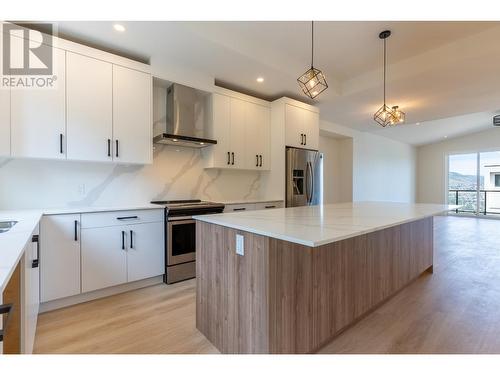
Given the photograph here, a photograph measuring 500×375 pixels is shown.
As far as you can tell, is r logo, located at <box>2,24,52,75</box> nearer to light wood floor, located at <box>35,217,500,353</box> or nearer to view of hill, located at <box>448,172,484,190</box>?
light wood floor, located at <box>35,217,500,353</box>

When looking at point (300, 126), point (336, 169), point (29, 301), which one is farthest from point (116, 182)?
point (336, 169)

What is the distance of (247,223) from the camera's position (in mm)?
1593

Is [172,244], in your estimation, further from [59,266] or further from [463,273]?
[463,273]

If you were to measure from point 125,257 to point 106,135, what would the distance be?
1314 millimetres

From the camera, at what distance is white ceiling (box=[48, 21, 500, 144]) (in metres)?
2.57

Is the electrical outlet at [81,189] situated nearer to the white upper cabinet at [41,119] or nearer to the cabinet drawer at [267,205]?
the white upper cabinet at [41,119]

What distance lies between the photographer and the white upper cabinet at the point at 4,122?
7.06 feet

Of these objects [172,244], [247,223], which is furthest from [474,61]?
[172,244]

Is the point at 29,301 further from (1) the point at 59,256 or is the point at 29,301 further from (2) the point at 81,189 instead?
(2) the point at 81,189

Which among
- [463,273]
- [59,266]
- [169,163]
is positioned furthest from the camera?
[169,163]

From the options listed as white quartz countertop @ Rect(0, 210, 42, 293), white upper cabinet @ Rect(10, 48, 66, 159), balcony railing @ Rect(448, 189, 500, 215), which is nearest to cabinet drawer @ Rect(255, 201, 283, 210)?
white upper cabinet @ Rect(10, 48, 66, 159)

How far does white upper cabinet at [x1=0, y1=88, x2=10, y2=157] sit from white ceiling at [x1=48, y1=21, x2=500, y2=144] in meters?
0.84

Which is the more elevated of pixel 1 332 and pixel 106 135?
pixel 106 135

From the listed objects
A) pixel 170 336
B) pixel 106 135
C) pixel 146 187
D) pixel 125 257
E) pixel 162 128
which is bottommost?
pixel 170 336
